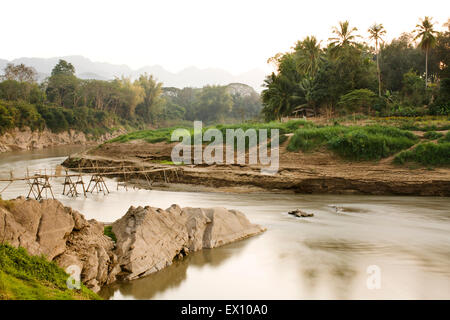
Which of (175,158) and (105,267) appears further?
(175,158)

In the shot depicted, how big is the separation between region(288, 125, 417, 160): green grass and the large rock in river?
9386 millimetres

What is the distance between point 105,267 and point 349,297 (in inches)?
149

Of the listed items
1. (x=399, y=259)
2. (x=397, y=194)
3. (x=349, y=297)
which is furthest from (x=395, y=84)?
(x=349, y=297)

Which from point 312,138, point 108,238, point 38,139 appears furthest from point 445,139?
point 38,139

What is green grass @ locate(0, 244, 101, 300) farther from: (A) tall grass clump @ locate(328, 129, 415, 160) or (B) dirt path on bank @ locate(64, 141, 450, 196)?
(A) tall grass clump @ locate(328, 129, 415, 160)

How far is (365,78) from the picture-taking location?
2547cm

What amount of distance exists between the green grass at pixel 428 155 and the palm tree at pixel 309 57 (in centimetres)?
1498

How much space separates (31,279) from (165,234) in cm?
287

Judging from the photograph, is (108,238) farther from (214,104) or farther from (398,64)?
(214,104)

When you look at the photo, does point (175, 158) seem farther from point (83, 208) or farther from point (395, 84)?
point (395, 84)

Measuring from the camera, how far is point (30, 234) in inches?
203

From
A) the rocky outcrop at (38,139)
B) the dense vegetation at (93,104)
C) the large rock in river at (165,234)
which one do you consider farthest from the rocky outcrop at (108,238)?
the dense vegetation at (93,104)

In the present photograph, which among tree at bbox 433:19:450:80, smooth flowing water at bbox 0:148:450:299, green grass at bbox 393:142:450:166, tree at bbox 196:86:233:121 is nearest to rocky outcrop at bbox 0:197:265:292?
smooth flowing water at bbox 0:148:450:299
